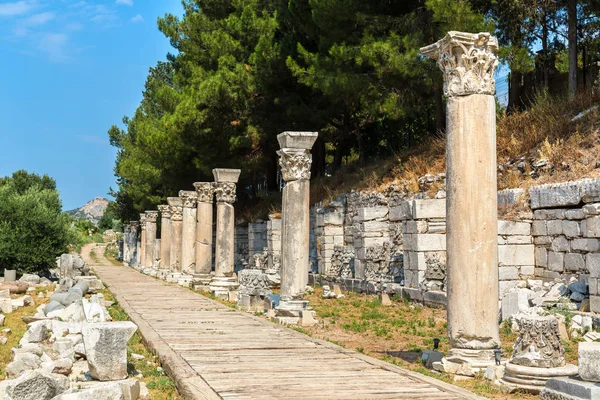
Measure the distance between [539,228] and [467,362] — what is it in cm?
663

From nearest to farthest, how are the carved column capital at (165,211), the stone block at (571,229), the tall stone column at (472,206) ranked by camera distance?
the tall stone column at (472,206) < the stone block at (571,229) < the carved column capital at (165,211)

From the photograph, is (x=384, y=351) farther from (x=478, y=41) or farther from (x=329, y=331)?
(x=478, y=41)

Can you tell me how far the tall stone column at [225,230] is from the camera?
2017 centimetres

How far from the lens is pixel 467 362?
7445mm

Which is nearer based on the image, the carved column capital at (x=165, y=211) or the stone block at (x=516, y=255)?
the stone block at (x=516, y=255)

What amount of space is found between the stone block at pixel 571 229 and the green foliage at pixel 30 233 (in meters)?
20.2

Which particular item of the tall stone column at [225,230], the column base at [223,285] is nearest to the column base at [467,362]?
the column base at [223,285]

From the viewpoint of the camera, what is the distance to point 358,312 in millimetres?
14289

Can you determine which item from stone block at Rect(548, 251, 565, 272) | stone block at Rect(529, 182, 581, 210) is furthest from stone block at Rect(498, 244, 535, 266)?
stone block at Rect(529, 182, 581, 210)

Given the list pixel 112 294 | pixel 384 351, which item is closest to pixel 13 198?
pixel 112 294

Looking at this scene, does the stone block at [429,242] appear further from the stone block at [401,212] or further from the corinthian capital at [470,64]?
the corinthian capital at [470,64]

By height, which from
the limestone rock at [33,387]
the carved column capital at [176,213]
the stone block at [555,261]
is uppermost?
the carved column capital at [176,213]

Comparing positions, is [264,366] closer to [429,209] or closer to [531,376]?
[531,376]

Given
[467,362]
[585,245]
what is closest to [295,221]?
[585,245]
